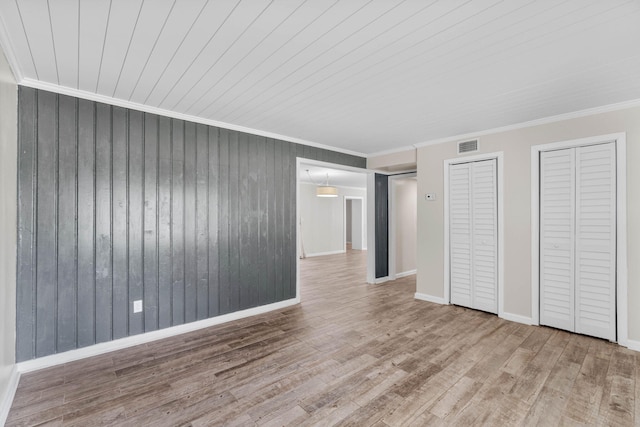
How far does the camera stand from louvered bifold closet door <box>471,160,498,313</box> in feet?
13.0

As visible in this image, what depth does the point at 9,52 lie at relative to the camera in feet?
6.78

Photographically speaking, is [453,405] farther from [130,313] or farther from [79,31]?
[79,31]

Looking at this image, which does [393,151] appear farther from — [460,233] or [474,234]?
[474,234]

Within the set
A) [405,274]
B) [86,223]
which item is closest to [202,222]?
[86,223]

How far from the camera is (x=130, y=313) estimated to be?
3039 mm

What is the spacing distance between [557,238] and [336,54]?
11.0ft

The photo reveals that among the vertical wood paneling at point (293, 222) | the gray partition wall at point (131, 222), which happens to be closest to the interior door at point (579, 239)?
the vertical wood paneling at point (293, 222)

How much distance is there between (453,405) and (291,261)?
9.21 ft

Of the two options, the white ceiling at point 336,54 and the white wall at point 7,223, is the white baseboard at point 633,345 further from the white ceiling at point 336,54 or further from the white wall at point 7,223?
the white wall at point 7,223

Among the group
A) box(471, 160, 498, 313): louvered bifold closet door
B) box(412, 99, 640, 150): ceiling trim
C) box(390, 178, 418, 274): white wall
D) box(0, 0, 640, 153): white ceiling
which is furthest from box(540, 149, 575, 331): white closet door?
box(390, 178, 418, 274): white wall

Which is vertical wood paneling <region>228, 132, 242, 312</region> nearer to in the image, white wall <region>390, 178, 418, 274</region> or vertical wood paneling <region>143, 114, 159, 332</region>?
vertical wood paneling <region>143, 114, 159, 332</region>

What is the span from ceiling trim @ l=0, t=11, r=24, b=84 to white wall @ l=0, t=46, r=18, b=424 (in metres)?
0.05

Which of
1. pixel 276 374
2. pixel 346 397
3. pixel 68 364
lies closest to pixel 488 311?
pixel 346 397

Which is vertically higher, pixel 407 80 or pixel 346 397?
pixel 407 80
